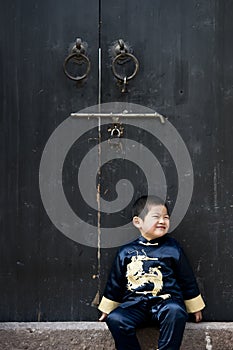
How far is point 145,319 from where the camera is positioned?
3211 mm

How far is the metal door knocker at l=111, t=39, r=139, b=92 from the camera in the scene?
3.39 m

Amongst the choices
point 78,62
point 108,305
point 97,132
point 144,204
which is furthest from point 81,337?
point 78,62

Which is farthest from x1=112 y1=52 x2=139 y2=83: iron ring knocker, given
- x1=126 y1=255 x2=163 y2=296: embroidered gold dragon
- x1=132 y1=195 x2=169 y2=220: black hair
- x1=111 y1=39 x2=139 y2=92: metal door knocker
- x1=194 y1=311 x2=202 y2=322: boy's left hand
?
x1=194 y1=311 x2=202 y2=322: boy's left hand

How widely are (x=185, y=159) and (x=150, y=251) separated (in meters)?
0.49

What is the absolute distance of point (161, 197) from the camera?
3.45 metres

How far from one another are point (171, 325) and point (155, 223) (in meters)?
0.48

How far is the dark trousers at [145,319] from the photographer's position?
3078 millimetres

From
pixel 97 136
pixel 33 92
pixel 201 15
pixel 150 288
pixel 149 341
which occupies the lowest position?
pixel 149 341

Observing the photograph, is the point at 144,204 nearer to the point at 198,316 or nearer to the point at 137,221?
the point at 137,221

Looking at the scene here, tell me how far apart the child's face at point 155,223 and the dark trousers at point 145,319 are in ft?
1.02

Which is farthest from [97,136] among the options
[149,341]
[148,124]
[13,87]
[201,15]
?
[149,341]

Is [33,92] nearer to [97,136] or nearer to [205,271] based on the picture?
[97,136]

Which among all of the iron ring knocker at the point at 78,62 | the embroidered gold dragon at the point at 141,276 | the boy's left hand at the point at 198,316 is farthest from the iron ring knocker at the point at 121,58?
the boy's left hand at the point at 198,316

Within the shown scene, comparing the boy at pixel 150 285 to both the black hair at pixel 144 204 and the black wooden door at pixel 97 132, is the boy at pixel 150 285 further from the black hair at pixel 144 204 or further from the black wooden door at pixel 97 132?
the black wooden door at pixel 97 132
